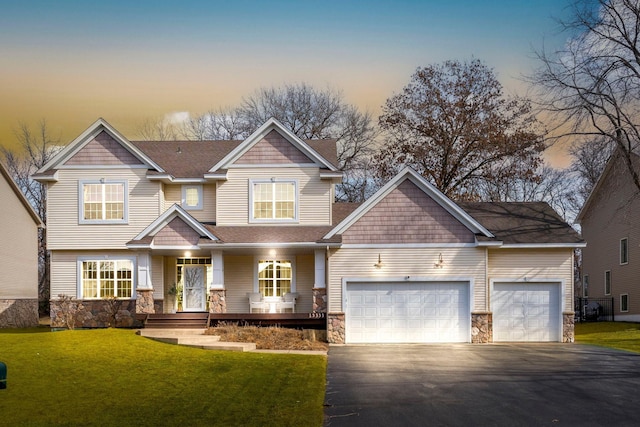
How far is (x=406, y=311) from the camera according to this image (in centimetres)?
2528

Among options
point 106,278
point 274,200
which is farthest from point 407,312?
point 106,278

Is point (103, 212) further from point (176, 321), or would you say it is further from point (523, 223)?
point (523, 223)

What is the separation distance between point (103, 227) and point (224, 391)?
625 inches

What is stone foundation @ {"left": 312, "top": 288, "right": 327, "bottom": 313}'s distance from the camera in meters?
25.8

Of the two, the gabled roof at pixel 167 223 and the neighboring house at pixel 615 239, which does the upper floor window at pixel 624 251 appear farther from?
the gabled roof at pixel 167 223

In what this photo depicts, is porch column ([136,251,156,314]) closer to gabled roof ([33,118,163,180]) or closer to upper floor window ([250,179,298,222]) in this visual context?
gabled roof ([33,118,163,180])

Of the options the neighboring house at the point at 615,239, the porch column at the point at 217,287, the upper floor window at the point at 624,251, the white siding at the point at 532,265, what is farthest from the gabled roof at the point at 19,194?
the upper floor window at the point at 624,251

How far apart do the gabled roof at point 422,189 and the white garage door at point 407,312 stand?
2.01m

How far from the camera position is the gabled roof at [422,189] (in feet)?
82.0

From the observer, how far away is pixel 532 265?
85.2 feet

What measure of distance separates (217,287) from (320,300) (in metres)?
3.86

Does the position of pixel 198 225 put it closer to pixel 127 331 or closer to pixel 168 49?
pixel 127 331

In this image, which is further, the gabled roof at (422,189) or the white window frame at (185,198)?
the white window frame at (185,198)

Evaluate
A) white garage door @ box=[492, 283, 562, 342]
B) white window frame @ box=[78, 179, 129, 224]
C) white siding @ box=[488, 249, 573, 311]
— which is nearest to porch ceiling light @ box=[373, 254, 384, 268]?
white siding @ box=[488, 249, 573, 311]
